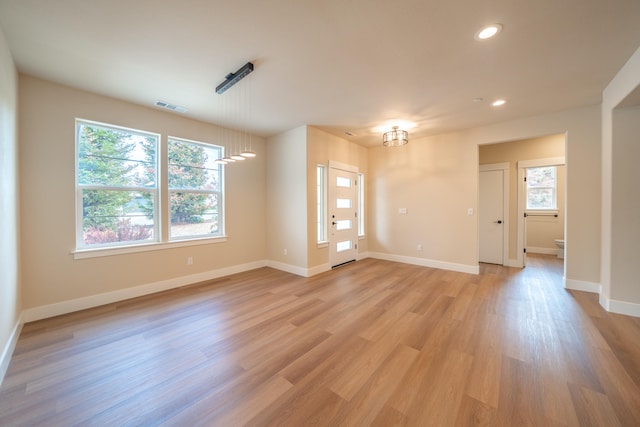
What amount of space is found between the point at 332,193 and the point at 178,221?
2.92 metres

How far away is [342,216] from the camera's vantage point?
5.30 meters

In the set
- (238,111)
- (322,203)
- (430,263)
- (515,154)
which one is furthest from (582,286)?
(238,111)

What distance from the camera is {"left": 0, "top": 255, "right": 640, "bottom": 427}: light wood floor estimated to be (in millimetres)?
1504

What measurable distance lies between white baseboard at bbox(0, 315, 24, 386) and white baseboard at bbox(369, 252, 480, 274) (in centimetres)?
570

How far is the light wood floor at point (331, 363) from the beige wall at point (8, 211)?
0.81ft

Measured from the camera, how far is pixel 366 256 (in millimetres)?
6059

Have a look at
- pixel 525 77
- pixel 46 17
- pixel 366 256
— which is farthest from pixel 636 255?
pixel 46 17

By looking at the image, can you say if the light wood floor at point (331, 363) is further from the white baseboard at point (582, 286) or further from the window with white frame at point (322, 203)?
the window with white frame at point (322, 203)

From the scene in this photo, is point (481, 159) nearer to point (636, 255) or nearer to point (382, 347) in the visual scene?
point (636, 255)

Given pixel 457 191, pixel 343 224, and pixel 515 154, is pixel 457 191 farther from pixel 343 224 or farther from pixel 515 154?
pixel 343 224

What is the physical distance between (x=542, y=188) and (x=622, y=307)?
16.2 feet

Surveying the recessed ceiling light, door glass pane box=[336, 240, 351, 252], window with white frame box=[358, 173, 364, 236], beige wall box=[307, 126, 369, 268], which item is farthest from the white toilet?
the recessed ceiling light

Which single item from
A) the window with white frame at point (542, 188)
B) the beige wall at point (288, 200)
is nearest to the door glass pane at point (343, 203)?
the beige wall at point (288, 200)

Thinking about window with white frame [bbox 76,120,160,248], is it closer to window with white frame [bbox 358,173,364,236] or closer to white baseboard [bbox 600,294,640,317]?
window with white frame [bbox 358,173,364,236]
